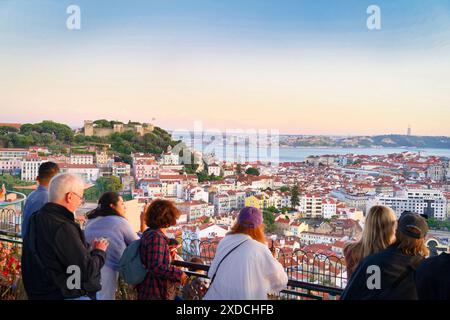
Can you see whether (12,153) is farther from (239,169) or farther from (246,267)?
(246,267)

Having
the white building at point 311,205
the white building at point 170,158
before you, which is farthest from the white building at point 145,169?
the white building at point 311,205

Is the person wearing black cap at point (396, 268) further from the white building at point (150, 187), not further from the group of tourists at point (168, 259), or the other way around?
the white building at point (150, 187)

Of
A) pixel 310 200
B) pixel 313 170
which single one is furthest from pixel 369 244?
pixel 313 170

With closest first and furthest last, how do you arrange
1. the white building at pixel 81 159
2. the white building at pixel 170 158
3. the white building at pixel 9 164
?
the white building at pixel 9 164
the white building at pixel 81 159
the white building at pixel 170 158

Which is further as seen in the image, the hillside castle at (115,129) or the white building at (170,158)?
the white building at (170,158)

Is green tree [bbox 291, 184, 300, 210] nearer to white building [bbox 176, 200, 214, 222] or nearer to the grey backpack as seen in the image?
white building [bbox 176, 200, 214, 222]

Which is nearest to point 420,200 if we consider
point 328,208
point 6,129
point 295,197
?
point 328,208
